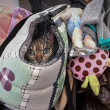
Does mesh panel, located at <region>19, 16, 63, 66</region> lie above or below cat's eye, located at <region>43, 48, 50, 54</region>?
above

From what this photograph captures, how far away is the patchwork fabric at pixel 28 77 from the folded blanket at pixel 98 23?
0.13 m

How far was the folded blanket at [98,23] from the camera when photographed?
472 millimetres

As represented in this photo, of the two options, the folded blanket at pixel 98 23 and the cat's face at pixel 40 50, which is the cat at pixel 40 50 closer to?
the cat's face at pixel 40 50

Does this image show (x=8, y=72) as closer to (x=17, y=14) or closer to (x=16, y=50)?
(x=16, y=50)

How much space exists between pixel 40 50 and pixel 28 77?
5.9 inches

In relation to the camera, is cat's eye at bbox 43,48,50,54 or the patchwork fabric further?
cat's eye at bbox 43,48,50,54

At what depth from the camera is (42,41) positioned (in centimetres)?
47

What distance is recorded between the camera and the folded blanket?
472 mm

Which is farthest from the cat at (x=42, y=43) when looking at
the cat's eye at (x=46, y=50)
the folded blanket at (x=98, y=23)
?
the folded blanket at (x=98, y=23)

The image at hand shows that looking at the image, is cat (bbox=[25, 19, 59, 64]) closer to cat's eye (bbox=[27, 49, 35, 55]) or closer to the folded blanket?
cat's eye (bbox=[27, 49, 35, 55])

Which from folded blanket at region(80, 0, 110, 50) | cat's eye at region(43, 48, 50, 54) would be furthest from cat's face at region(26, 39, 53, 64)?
folded blanket at region(80, 0, 110, 50)

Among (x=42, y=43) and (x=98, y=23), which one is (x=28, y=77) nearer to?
(x=42, y=43)

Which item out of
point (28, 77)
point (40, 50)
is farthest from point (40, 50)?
point (28, 77)

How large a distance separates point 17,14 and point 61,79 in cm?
48
